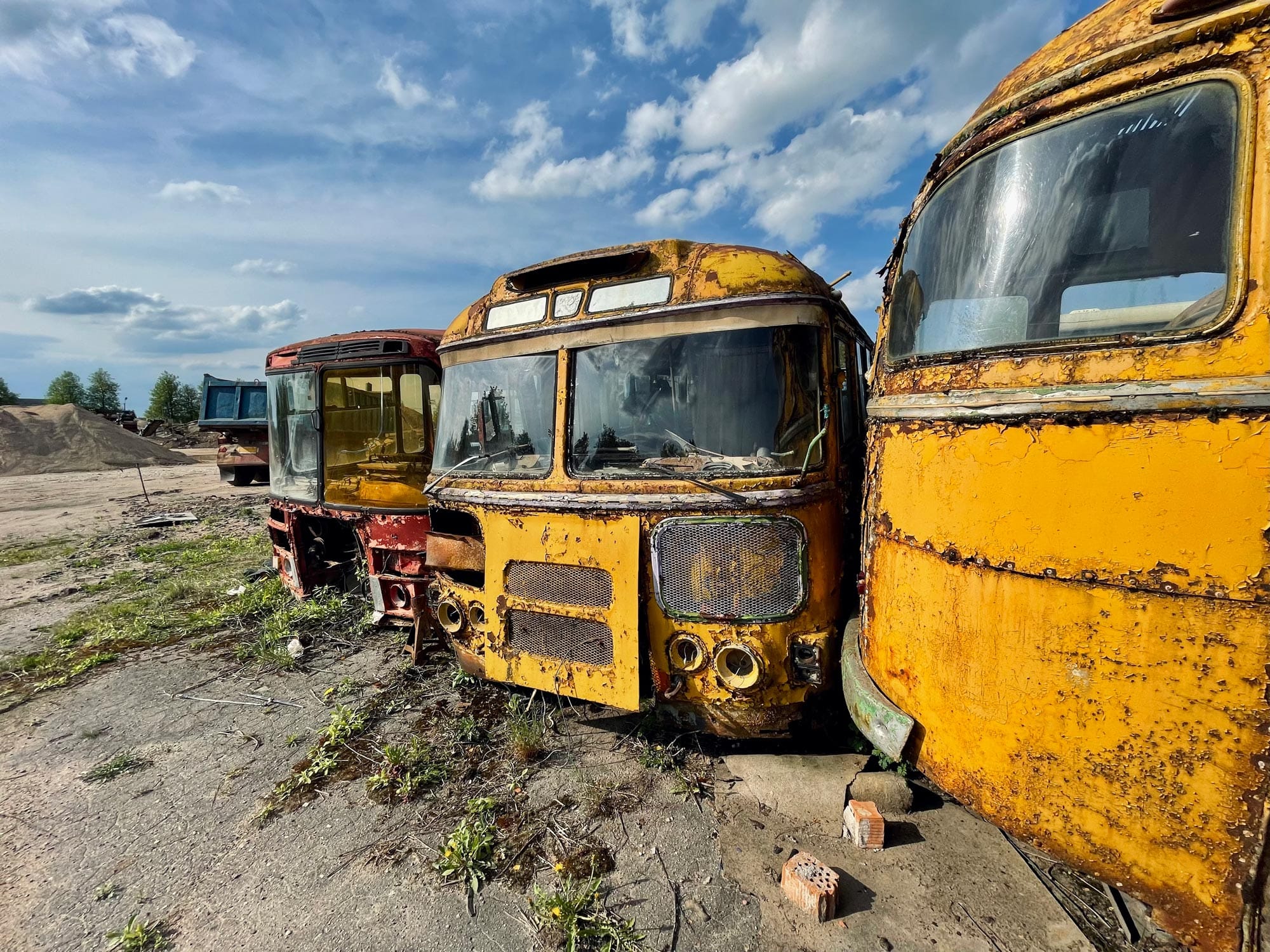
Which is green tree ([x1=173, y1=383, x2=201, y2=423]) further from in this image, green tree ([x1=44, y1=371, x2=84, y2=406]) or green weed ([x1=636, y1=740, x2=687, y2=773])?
green weed ([x1=636, y1=740, x2=687, y2=773])

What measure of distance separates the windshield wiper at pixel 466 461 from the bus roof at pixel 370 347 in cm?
231

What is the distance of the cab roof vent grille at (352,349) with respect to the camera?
5.65m

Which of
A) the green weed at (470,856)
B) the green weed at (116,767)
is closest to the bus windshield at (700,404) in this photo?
the green weed at (470,856)

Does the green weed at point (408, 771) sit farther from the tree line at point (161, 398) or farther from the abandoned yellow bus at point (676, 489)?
the tree line at point (161, 398)

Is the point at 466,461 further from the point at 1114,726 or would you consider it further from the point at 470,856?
the point at 1114,726

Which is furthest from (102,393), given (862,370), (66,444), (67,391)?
(862,370)

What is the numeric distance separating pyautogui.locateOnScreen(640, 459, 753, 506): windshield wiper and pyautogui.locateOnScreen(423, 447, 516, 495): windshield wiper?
106cm

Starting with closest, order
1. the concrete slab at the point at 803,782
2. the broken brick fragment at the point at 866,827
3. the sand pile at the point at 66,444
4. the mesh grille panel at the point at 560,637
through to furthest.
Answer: the broken brick fragment at the point at 866,827 → the concrete slab at the point at 803,782 → the mesh grille panel at the point at 560,637 → the sand pile at the point at 66,444

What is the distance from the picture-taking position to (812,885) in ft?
7.50

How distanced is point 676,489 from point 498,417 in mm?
1435

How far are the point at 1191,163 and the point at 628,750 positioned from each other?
3550mm

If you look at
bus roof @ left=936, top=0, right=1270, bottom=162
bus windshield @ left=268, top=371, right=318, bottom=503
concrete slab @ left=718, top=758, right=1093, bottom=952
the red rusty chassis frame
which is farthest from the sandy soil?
bus roof @ left=936, top=0, right=1270, bottom=162

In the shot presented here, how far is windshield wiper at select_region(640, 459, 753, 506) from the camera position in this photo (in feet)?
9.20

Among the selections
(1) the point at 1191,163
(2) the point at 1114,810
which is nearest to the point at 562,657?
(2) the point at 1114,810
